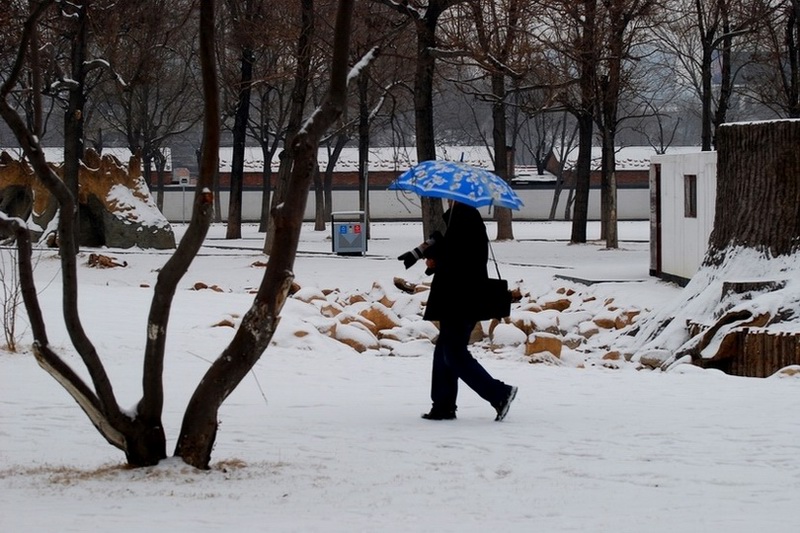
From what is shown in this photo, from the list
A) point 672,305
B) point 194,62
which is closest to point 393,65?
point 194,62

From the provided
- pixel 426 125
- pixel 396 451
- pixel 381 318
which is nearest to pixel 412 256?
pixel 396 451

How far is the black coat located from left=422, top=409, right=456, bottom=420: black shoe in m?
0.68

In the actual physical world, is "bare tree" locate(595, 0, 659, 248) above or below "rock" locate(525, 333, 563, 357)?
above

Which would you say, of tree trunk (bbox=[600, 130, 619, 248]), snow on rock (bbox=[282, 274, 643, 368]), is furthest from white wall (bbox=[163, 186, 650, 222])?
snow on rock (bbox=[282, 274, 643, 368])

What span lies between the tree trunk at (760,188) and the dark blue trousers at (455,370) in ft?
19.9

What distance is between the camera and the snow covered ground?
564 centimetres

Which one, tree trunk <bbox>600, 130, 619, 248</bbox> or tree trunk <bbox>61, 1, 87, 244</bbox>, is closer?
tree trunk <bbox>61, 1, 87, 244</bbox>

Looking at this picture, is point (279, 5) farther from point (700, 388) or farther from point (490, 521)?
point (490, 521)

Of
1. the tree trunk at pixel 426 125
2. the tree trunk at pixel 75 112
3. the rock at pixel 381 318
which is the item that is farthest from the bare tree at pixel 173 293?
the tree trunk at pixel 75 112

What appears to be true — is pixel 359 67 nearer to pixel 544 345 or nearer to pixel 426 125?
pixel 544 345

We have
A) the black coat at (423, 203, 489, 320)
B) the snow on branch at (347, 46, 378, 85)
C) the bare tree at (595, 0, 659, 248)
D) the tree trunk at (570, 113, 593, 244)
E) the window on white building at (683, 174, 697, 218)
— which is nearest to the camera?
the snow on branch at (347, 46, 378, 85)

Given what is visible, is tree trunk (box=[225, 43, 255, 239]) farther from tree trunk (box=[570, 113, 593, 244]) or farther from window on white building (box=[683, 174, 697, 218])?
window on white building (box=[683, 174, 697, 218])

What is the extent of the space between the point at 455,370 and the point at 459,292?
0.53 m

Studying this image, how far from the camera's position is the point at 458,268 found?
331 inches
